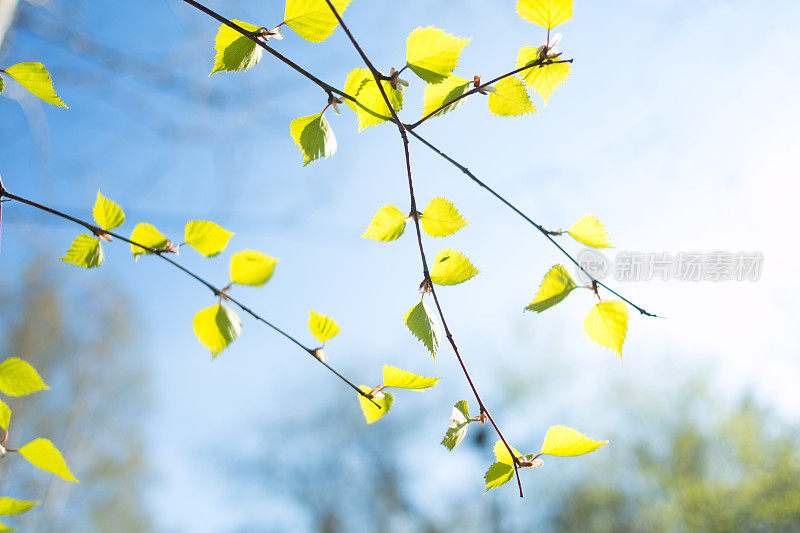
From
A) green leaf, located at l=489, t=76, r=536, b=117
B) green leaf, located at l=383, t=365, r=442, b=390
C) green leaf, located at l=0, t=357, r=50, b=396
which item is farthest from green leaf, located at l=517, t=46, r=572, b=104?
green leaf, located at l=0, t=357, r=50, b=396

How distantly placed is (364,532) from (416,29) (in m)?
5.82

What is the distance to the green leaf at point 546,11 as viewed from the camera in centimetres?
17

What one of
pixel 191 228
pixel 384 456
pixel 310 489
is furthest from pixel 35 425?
pixel 191 228

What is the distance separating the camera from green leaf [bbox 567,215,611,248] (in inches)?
7.5

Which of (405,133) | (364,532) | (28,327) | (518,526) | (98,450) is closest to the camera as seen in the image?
(405,133)

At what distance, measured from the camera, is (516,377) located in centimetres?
485

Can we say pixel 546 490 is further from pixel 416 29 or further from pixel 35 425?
pixel 416 29

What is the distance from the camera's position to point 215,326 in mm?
187

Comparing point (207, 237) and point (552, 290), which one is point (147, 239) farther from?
point (552, 290)

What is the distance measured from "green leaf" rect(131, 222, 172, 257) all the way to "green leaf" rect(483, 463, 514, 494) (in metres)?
0.16

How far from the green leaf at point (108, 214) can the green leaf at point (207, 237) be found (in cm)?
3

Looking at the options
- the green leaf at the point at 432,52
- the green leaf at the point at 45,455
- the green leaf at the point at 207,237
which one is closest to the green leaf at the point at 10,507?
the green leaf at the point at 45,455

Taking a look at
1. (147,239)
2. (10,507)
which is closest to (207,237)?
(147,239)

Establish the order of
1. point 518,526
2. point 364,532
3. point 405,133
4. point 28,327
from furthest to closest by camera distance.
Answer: point 364,532
point 518,526
point 28,327
point 405,133
